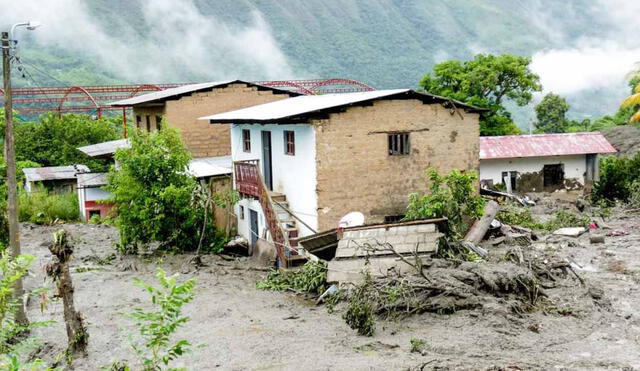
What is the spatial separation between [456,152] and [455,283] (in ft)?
24.6

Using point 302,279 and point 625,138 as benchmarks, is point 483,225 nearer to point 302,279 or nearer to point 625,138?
point 302,279

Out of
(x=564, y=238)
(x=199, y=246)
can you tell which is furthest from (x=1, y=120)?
(x=564, y=238)

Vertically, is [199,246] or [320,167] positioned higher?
[320,167]

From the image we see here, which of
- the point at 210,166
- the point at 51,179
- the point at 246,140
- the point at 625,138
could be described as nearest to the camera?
the point at 246,140

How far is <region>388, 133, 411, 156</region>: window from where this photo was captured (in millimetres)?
20938

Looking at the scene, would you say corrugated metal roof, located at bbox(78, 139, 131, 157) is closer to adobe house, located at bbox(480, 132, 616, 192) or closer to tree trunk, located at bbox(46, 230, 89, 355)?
adobe house, located at bbox(480, 132, 616, 192)

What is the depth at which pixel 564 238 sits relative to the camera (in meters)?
22.3

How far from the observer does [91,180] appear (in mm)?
35781

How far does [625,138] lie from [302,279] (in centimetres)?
3675

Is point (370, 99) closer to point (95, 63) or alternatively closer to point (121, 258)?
point (121, 258)

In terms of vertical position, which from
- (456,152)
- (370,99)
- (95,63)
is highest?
(95,63)

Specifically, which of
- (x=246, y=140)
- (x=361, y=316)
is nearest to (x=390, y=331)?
(x=361, y=316)

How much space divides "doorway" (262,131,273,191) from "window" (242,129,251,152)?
1.52 metres

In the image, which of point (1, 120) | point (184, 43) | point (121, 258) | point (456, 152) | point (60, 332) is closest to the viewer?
point (60, 332)
